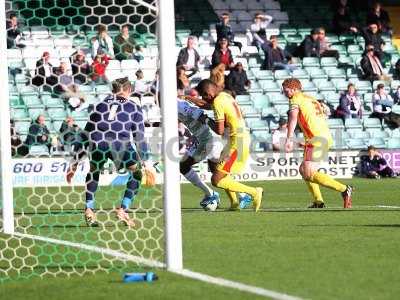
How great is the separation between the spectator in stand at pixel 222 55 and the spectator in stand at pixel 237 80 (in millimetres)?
226

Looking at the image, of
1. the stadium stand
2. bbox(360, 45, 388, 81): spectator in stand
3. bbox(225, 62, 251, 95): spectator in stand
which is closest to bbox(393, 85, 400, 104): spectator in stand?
the stadium stand

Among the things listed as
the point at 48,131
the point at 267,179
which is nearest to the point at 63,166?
the point at 48,131

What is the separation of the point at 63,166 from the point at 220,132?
827cm

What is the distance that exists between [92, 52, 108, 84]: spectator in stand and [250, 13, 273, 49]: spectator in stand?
389 inches

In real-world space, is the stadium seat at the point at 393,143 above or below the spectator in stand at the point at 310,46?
below

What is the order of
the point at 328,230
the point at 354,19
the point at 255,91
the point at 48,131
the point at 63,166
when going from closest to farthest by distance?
the point at 328,230, the point at 48,131, the point at 63,166, the point at 255,91, the point at 354,19

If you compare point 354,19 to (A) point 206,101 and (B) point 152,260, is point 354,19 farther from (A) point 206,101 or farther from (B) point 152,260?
(B) point 152,260

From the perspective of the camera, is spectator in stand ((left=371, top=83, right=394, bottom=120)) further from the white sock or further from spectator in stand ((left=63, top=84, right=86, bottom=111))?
the white sock

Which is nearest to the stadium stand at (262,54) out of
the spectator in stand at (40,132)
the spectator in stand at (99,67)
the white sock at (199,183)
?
the spectator in stand at (40,132)

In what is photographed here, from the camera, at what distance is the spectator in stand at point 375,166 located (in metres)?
26.1

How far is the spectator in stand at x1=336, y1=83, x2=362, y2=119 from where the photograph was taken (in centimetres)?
2842

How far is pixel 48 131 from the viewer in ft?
67.9

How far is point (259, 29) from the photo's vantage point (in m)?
30.0

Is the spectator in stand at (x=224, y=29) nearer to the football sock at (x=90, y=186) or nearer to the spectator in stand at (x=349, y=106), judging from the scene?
the spectator in stand at (x=349, y=106)
